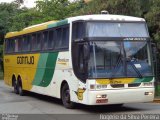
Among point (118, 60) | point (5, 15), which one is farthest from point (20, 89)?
point (5, 15)

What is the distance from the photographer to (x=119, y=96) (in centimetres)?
1462

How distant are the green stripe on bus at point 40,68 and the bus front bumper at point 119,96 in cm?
513

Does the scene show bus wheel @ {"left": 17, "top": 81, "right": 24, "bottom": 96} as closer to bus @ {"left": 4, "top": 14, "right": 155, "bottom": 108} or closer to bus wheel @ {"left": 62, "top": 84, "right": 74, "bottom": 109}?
bus @ {"left": 4, "top": 14, "right": 155, "bottom": 108}

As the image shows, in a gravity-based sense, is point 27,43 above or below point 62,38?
below

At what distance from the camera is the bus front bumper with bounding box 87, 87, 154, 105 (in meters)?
14.4

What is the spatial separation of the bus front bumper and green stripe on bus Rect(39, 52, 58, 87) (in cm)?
381

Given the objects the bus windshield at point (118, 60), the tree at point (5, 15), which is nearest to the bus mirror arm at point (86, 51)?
→ the bus windshield at point (118, 60)

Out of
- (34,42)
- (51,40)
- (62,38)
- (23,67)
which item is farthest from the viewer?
(23,67)

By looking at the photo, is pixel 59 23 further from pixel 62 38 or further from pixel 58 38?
pixel 62 38

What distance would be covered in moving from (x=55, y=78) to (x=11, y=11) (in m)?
42.4

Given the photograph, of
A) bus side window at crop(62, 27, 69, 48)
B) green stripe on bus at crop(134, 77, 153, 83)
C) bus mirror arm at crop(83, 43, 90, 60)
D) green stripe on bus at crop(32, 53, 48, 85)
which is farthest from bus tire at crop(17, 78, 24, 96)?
green stripe on bus at crop(134, 77, 153, 83)

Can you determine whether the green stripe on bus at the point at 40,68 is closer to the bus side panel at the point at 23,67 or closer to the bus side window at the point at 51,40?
the bus side panel at the point at 23,67

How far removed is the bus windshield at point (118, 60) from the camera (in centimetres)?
1459

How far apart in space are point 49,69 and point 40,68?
128 centimetres
